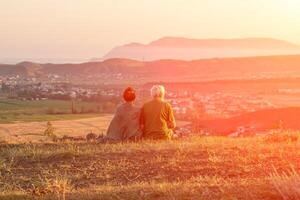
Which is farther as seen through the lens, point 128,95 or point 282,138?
point 128,95

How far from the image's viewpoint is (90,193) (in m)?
6.84

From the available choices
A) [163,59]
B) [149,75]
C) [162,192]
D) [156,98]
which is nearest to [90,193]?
[162,192]

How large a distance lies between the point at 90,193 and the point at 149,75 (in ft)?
363

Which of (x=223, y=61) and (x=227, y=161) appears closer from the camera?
(x=227, y=161)

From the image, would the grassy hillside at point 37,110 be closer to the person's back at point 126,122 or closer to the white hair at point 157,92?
the person's back at point 126,122

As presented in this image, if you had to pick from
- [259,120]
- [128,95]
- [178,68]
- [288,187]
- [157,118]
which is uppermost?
[178,68]

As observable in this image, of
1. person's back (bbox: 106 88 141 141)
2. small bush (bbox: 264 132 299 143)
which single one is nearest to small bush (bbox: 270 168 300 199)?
small bush (bbox: 264 132 299 143)

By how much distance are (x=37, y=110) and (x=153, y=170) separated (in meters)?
54.8

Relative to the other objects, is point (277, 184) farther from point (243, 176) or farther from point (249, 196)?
point (243, 176)

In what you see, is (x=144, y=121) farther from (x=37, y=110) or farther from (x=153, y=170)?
(x=37, y=110)

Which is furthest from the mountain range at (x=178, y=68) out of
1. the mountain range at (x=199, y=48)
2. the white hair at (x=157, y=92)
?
the white hair at (x=157, y=92)

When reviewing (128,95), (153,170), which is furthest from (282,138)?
(153,170)

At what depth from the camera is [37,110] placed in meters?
62.1

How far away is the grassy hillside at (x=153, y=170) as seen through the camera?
6.70 metres
